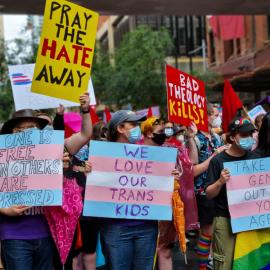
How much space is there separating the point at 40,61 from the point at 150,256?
1.74 meters

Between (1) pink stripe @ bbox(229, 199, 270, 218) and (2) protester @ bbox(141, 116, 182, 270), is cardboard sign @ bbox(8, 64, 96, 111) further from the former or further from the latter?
(1) pink stripe @ bbox(229, 199, 270, 218)

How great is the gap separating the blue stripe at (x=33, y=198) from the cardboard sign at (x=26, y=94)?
6.30 feet

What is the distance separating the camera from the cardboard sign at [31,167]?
390cm

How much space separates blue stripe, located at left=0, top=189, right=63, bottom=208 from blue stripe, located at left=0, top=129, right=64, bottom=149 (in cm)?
33

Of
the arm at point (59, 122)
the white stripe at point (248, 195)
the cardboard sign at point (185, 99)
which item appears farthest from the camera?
the cardboard sign at point (185, 99)

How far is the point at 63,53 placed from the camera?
4.67m

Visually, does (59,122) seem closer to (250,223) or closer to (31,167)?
(31,167)

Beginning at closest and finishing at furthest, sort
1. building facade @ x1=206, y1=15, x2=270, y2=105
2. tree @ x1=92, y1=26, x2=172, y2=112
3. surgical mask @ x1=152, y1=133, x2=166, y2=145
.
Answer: surgical mask @ x1=152, y1=133, x2=166, y2=145, building facade @ x1=206, y1=15, x2=270, y2=105, tree @ x1=92, y1=26, x2=172, y2=112

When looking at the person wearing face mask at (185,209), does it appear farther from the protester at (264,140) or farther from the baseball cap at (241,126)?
the baseball cap at (241,126)

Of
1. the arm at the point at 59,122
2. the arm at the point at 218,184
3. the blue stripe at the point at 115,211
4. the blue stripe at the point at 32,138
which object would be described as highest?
the arm at the point at 59,122

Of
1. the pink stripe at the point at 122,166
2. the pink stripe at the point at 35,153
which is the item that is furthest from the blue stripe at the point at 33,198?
the pink stripe at the point at 122,166

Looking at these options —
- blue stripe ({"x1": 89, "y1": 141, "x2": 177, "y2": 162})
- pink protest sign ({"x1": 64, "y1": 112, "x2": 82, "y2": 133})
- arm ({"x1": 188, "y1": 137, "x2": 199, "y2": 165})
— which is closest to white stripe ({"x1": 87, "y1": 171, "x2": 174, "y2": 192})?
blue stripe ({"x1": 89, "y1": 141, "x2": 177, "y2": 162})

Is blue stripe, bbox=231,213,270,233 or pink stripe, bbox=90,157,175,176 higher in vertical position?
pink stripe, bbox=90,157,175,176

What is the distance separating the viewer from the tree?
78.2 ft
